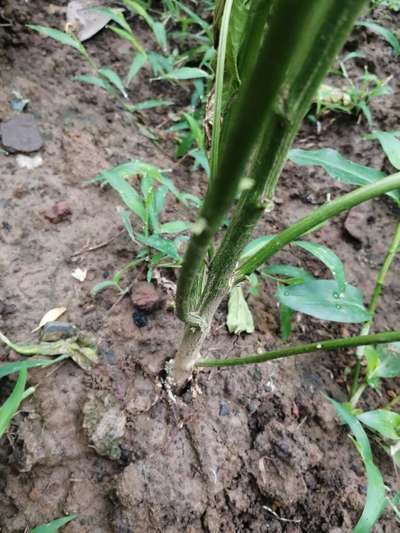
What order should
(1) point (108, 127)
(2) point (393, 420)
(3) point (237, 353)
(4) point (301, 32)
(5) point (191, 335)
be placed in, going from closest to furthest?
(4) point (301, 32)
(5) point (191, 335)
(2) point (393, 420)
(3) point (237, 353)
(1) point (108, 127)

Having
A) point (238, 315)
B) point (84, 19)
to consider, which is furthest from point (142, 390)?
point (84, 19)

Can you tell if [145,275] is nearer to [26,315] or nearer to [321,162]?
[26,315]

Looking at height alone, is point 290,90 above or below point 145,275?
above

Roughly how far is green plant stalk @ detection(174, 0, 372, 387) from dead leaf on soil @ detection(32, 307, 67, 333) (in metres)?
0.44

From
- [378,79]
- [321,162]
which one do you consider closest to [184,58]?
[378,79]

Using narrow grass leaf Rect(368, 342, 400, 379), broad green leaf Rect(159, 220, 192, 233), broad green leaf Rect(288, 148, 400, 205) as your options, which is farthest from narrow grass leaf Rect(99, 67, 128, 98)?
narrow grass leaf Rect(368, 342, 400, 379)

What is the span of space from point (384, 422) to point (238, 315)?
39cm

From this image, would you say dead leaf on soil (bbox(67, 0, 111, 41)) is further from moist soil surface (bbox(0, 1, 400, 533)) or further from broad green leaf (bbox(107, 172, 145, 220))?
broad green leaf (bbox(107, 172, 145, 220))

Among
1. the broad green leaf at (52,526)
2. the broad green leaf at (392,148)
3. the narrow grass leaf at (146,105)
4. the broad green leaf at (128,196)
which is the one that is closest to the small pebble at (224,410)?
the broad green leaf at (52,526)

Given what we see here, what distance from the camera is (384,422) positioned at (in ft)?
2.64

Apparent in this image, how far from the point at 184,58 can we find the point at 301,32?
4.67ft

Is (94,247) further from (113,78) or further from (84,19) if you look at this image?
(84,19)

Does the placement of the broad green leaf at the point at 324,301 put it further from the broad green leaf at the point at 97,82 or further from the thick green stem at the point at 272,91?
the broad green leaf at the point at 97,82

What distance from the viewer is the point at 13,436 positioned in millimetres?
746
